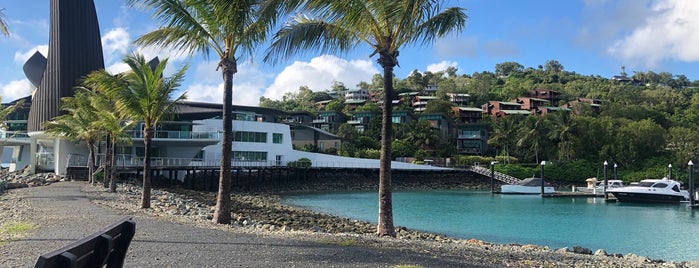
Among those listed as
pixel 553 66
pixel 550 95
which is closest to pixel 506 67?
pixel 553 66

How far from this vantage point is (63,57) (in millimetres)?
44375

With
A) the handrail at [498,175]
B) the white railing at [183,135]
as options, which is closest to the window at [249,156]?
the white railing at [183,135]

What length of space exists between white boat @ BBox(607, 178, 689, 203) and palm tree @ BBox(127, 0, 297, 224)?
1501 inches

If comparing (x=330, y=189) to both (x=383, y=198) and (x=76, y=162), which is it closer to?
(x=76, y=162)

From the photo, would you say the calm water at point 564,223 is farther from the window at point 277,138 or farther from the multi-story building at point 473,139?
the multi-story building at point 473,139

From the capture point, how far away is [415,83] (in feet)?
455

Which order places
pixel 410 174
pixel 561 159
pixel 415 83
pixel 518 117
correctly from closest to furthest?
pixel 410 174 → pixel 561 159 → pixel 518 117 → pixel 415 83

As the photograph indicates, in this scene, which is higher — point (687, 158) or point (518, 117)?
point (518, 117)

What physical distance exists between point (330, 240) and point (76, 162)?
37.9 meters

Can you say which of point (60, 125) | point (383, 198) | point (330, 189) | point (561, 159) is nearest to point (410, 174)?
point (330, 189)

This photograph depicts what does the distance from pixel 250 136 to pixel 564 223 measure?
35.6 metres

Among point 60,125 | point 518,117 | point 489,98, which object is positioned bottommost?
point 60,125

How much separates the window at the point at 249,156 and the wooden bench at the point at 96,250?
48305mm

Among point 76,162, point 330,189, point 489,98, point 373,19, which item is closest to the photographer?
point 373,19
